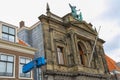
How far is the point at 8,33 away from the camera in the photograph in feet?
58.3

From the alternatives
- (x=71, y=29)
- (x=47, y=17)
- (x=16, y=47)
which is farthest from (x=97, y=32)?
(x=16, y=47)

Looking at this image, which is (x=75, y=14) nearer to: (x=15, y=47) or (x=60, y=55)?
(x=60, y=55)

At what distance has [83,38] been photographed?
87.2 ft

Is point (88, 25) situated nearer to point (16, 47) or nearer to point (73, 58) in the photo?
point (73, 58)

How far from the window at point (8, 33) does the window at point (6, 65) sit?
6.32 ft

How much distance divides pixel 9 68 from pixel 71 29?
10.9 meters

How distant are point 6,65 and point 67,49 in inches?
379

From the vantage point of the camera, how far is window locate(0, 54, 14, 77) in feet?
51.9

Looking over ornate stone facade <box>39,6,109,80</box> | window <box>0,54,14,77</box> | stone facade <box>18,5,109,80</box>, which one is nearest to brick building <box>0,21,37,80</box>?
window <box>0,54,14,77</box>

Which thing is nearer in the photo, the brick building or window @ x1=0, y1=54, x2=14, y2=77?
window @ x1=0, y1=54, x2=14, y2=77

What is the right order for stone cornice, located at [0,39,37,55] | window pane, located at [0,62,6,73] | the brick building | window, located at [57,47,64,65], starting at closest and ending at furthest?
window pane, located at [0,62,6,73] < the brick building < stone cornice, located at [0,39,37,55] < window, located at [57,47,64,65]

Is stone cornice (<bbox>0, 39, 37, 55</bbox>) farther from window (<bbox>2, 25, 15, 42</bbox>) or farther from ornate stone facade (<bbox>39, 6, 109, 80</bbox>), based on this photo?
ornate stone facade (<bbox>39, 6, 109, 80</bbox>)

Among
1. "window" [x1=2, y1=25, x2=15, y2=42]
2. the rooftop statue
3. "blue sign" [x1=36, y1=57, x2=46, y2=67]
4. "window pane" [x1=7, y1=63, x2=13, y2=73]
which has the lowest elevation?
"blue sign" [x1=36, y1=57, x2=46, y2=67]

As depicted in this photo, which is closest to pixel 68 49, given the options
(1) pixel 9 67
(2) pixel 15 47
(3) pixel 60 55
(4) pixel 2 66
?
(3) pixel 60 55
